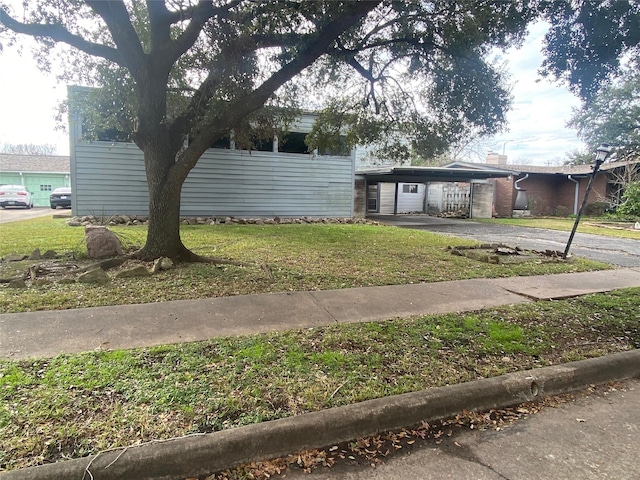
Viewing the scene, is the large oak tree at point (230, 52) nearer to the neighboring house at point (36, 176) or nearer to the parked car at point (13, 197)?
the parked car at point (13, 197)

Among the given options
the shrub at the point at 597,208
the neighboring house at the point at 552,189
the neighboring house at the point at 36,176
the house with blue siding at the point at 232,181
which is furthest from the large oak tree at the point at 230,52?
the neighboring house at the point at 36,176

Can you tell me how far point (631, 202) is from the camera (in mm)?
22281

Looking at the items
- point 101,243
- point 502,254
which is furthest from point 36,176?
point 502,254

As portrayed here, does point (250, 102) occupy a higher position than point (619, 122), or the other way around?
point (619, 122)

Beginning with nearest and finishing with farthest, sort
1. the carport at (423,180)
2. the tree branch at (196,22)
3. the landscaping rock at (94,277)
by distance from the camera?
the landscaping rock at (94,277) → the tree branch at (196,22) → the carport at (423,180)

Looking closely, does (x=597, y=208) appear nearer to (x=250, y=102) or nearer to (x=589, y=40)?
(x=589, y=40)

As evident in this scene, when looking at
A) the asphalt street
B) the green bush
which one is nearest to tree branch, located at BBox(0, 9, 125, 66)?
the asphalt street

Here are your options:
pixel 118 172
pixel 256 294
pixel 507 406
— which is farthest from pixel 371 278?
pixel 118 172

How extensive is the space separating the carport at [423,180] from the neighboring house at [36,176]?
26.2m

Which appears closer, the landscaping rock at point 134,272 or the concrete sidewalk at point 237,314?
the concrete sidewalk at point 237,314

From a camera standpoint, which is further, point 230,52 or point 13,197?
point 13,197

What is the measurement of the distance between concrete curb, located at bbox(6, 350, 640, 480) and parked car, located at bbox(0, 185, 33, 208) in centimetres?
2908

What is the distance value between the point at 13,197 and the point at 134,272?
25063mm

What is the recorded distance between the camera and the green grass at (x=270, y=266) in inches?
203
